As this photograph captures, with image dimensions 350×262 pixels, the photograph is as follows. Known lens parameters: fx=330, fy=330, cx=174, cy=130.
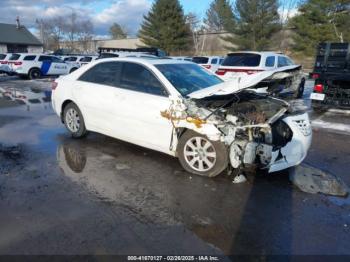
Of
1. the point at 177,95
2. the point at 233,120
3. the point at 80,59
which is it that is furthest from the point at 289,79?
the point at 80,59

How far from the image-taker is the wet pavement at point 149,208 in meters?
3.11

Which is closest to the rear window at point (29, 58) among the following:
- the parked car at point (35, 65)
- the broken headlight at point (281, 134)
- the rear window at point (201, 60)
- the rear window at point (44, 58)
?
the parked car at point (35, 65)

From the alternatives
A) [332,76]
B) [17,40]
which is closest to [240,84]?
[332,76]

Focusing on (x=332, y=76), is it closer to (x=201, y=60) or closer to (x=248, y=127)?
(x=248, y=127)

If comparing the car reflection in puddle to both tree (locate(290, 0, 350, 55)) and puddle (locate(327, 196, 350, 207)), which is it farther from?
tree (locate(290, 0, 350, 55))

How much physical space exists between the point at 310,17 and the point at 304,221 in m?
40.1

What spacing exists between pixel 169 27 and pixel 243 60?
130ft

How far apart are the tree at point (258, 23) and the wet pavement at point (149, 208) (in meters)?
40.1

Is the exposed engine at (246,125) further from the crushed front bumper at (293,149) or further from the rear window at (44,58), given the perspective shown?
the rear window at (44,58)

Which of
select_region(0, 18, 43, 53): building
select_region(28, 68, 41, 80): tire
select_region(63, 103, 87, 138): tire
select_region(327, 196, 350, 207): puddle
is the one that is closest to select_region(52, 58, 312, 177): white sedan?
select_region(63, 103, 87, 138): tire

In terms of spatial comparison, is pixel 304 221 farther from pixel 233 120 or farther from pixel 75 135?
pixel 75 135

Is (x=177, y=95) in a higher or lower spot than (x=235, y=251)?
higher

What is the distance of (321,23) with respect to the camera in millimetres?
37750

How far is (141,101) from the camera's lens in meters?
5.20
